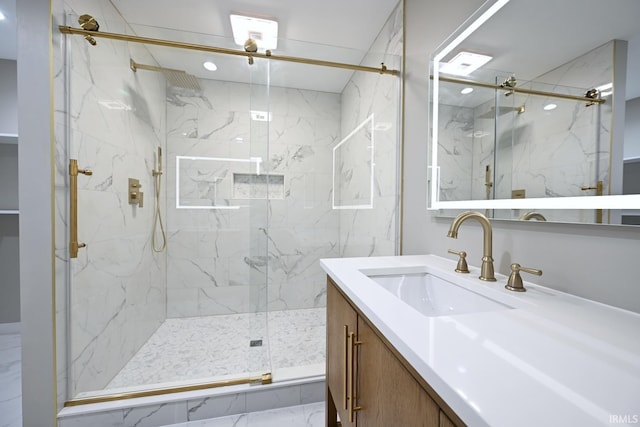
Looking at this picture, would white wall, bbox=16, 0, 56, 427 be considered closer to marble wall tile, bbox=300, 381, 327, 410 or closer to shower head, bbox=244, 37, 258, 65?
shower head, bbox=244, 37, 258, 65

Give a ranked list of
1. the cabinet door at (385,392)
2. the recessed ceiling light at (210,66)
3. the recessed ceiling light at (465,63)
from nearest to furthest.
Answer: the cabinet door at (385,392) < the recessed ceiling light at (465,63) < the recessed ceiling light at (210,66)

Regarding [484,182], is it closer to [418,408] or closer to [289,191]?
[418,408]

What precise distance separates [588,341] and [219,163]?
2.57m

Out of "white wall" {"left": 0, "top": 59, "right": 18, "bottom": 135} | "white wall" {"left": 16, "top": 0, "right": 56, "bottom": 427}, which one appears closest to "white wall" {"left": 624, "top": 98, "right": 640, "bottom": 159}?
"white wall" {"left": 16, "top": 0, "right": 56, "bottom": 427}

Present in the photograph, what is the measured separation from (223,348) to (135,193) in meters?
1.36

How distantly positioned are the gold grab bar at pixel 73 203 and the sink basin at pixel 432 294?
57.6 inches

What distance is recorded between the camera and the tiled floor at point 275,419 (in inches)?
51.8

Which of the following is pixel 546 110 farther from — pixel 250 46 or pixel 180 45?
pixel 180 45

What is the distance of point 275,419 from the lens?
1354 mm

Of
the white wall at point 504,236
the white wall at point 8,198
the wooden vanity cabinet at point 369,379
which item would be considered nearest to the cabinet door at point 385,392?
the wooden vanity cabinet at point 369,379

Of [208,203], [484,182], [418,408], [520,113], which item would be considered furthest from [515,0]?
[208,203]

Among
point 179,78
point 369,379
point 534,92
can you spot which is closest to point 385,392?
point 369,379

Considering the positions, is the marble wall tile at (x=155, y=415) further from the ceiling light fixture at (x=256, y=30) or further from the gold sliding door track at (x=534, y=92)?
the ceiling light fixture at (x=256, y=30)

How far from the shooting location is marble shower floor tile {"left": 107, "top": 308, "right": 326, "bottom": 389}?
5.24 feet
